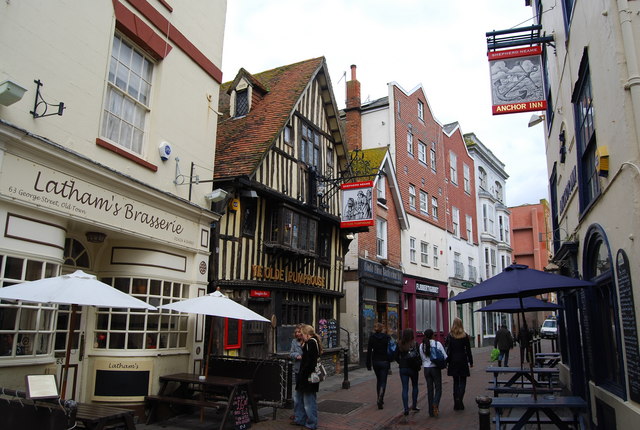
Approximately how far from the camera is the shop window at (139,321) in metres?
8.19

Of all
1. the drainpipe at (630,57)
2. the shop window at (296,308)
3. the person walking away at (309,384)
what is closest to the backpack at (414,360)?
the person walking away at (309,384)

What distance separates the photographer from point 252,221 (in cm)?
1229

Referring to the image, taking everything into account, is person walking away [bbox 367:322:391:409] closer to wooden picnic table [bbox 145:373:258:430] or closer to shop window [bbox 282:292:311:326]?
wooden picnic table [bbox 145:373:258:430]

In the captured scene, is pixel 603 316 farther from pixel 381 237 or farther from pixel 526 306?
pixel 381 237

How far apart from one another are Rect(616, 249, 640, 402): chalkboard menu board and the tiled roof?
25.1 ft

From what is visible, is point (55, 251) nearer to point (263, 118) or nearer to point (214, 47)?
point (214, 47)

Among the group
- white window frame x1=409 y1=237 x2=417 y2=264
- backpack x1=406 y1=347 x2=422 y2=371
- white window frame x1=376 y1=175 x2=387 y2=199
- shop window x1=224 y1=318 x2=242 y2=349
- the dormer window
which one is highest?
the dormer window

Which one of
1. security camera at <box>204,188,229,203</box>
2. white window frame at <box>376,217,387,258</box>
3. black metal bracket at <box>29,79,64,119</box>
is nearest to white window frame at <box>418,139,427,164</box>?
white window frame at <box>376,217,387,258</box>

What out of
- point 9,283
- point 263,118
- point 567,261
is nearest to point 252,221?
point 263,118

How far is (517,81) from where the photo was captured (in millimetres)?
10211

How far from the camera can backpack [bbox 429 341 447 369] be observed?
30.7ft

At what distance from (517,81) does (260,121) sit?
645 centimetres

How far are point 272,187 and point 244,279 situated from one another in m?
2.48

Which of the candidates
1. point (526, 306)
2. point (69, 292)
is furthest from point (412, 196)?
point (69, 292)
